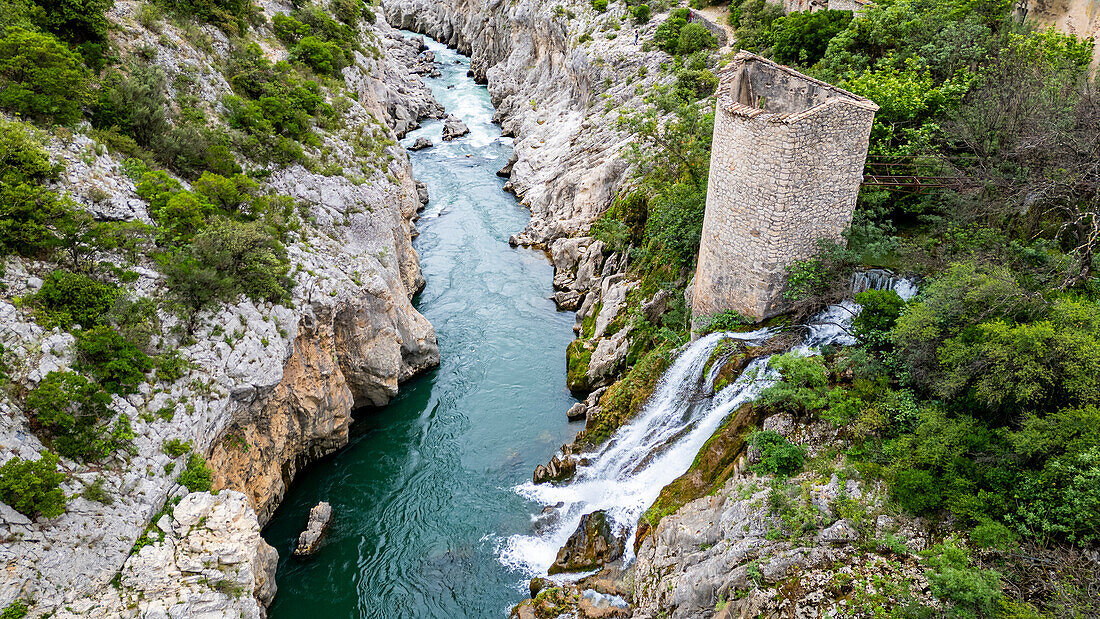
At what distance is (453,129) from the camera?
43188 mm

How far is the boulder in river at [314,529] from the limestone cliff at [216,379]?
119 centimetres

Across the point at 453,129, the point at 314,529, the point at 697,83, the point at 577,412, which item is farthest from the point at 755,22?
the point at 314,529

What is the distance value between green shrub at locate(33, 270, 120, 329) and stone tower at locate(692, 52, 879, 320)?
46.5ft

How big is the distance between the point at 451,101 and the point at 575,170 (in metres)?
23.8

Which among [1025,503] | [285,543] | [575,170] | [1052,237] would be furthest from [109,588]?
[575,170]

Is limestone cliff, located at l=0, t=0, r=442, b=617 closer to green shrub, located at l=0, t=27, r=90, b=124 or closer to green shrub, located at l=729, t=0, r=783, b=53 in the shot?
green shrub, located at l=0, t=27, r=90, b=124

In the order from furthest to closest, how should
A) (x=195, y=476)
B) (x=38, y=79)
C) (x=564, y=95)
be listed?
1. (x=564, y=95)
2. (x=38, y=79)
3. (x=195, y=476)

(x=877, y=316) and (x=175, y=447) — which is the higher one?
(x=877, y=316)

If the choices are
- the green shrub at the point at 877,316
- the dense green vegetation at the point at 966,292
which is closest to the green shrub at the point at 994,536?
the dense green vegetation at the point at 966,292

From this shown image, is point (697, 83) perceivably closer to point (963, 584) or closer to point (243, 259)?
point (243, 259)

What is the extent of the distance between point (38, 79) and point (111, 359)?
294 inches

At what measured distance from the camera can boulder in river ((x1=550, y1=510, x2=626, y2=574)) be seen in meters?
14.4

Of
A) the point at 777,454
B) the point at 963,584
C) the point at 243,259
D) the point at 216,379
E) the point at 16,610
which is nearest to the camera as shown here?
the point at 963,584

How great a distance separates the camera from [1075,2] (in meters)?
17.3
